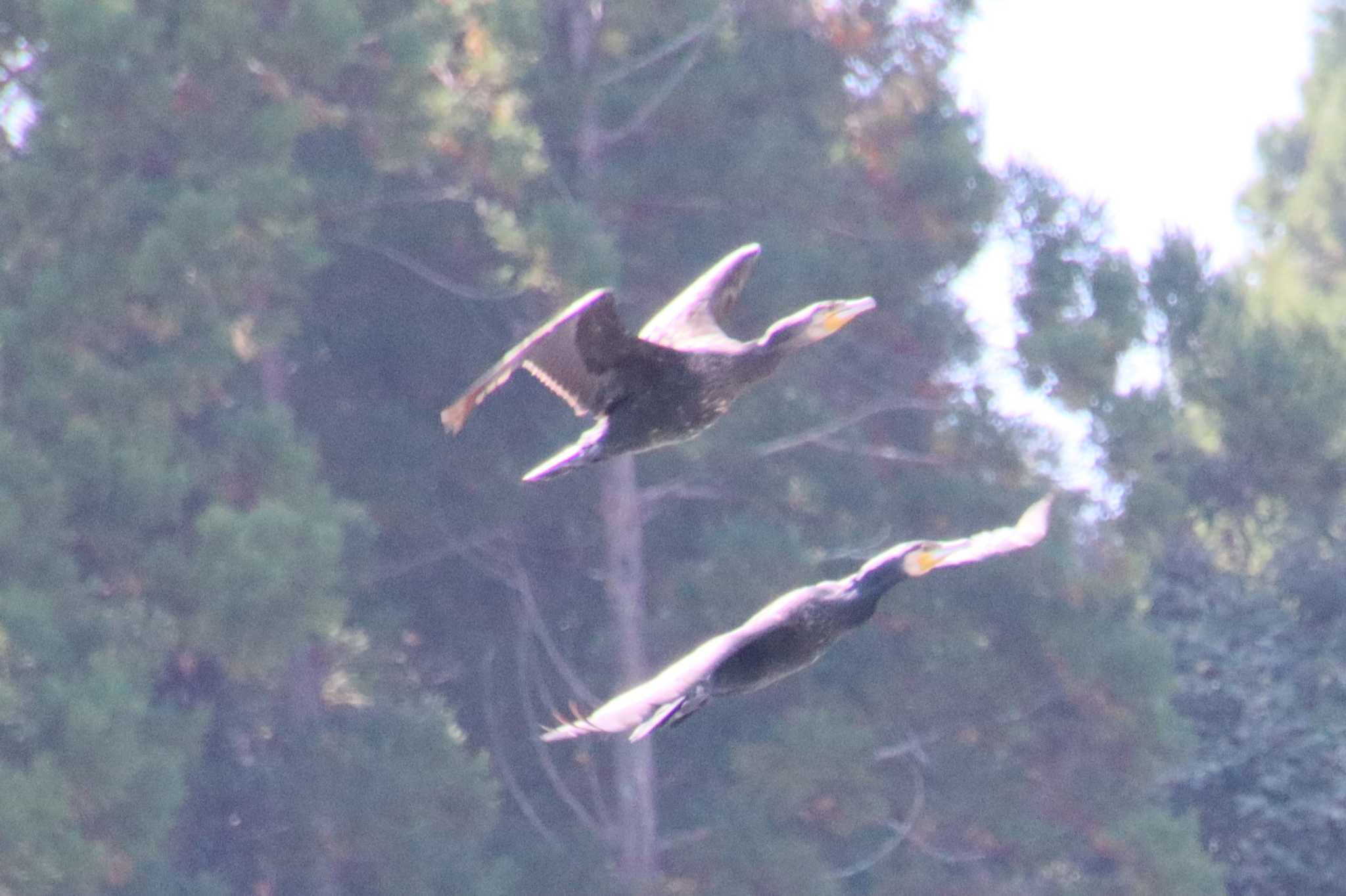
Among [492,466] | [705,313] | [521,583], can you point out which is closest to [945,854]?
[521,583]

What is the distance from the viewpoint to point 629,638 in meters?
12.5

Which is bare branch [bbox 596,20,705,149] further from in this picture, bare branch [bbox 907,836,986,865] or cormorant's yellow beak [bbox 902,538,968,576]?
cormorant's yellow beak [bbox 902,538,968,576]

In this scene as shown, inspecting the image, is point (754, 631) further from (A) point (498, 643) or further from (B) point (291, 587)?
(A) point (498, 643)

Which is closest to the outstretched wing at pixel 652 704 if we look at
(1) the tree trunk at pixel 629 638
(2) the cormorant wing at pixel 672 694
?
(2) the cormorant wing at pixel 672 694

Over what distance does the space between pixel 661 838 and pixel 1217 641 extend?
14.6 ft

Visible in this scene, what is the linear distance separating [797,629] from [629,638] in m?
9.77

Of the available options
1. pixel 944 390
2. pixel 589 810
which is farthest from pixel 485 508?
pixel 944 390

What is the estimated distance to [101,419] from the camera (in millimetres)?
10695

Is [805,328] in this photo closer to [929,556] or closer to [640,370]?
[640,370]

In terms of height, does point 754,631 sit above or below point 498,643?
below

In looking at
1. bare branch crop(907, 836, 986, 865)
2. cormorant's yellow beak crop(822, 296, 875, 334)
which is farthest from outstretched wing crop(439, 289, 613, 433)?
bare branch crop(907, 836, 986, 865)

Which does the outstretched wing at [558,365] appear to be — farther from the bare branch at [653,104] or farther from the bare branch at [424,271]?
the bare branch at [653,104]

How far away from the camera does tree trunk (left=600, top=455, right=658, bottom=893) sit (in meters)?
12.5

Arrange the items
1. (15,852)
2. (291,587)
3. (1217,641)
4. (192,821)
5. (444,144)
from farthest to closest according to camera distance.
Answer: (1217,641) → (192,821) → (444,144) → (291,587) → (15,852)
